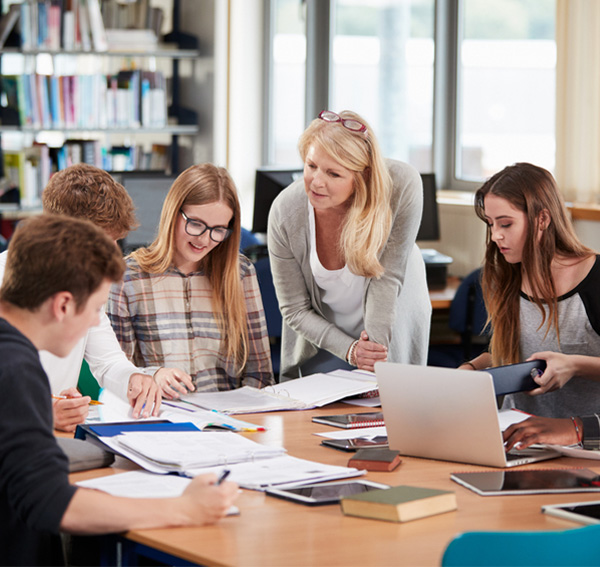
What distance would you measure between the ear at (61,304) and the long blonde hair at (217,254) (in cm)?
107

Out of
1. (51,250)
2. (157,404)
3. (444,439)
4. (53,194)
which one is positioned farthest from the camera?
(53,194)

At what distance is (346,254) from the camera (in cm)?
264

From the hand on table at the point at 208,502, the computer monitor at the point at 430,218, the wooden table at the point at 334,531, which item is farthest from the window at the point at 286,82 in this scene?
the hand on table at the point at 208,502

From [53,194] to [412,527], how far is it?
4.15 feet

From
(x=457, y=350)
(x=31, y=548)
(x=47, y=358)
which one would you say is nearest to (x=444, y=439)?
→ (x=31, y=548)

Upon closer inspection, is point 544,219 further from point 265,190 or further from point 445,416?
point 265,190

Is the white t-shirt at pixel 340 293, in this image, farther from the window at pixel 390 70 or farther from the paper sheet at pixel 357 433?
the window at pixel 390 70

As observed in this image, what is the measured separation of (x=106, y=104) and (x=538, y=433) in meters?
4.51

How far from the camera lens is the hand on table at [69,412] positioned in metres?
1.99

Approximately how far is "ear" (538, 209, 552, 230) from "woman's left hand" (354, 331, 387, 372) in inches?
22.4

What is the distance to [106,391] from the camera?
2270mm

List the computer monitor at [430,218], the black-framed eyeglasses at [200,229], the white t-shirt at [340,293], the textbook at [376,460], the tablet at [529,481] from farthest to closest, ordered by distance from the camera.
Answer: the computer monitor at [430,218] → the white t-shirt at [340,293] → the black-framed eyeglasses at [200,229] → the textbook at [376,460] → the tablet at [529,481]

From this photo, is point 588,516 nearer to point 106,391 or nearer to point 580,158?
point 106,391

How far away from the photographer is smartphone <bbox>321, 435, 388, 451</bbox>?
1.91 m
